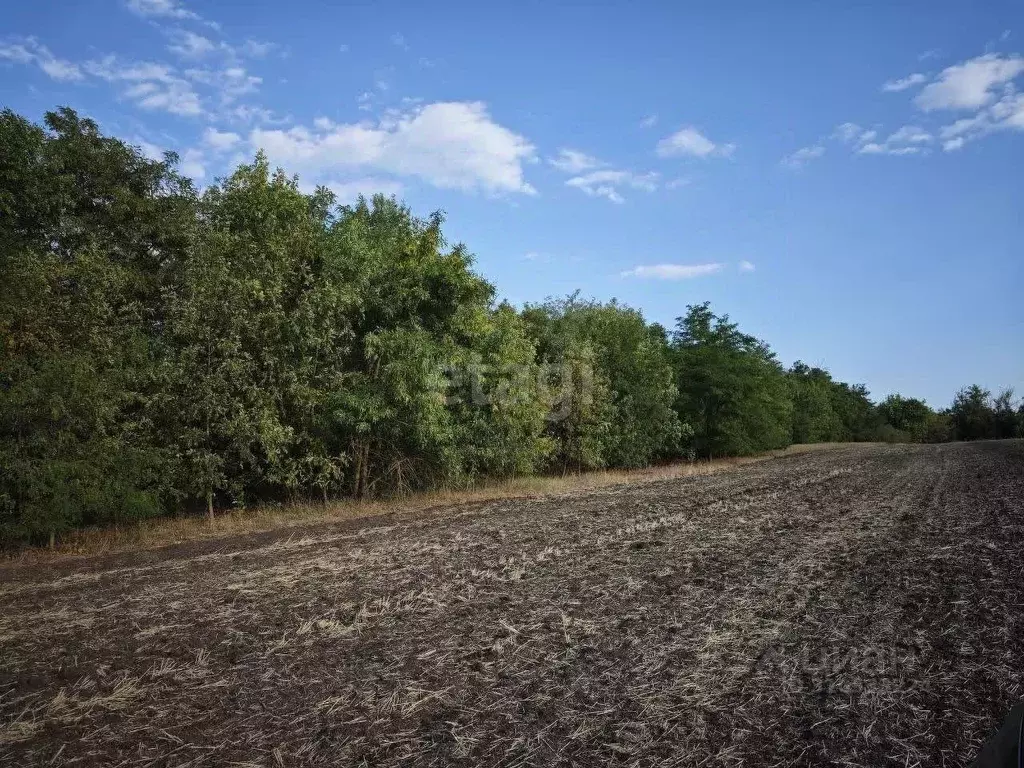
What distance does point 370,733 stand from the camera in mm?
4086

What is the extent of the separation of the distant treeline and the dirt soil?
2643mm

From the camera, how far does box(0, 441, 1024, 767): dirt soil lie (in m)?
3.94

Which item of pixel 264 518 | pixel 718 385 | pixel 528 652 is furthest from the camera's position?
pixel 718 385

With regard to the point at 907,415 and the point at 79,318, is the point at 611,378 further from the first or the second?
the point at 907,415

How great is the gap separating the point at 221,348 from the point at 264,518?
4018 millimetres

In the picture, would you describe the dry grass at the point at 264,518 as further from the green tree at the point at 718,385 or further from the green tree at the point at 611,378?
the green tree at the point at 718,385

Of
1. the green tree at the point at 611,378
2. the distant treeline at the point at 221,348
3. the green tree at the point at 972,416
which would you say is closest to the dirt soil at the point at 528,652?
the distant treeline at the point at 221,348

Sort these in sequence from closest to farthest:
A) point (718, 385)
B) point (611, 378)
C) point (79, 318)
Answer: point (79, 318), point (611, 378), point (718, 385)

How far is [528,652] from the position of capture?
17.8ft

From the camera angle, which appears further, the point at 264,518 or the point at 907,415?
the point at 907,415

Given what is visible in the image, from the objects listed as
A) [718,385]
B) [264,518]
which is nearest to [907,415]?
[718,385]

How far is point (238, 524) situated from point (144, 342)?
4375 millimetres

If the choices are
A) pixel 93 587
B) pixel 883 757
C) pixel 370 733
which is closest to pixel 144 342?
pixel 93 587

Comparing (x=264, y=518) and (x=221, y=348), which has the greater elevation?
(x=221, y=348)
